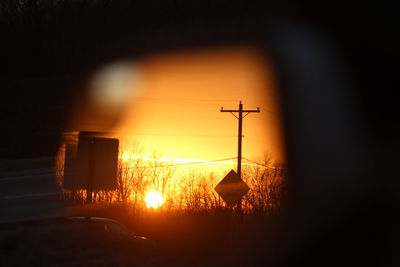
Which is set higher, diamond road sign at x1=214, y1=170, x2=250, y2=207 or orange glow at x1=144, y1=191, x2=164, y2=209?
diamond road sign at x1=214, y1=170, x2=250, y2=207

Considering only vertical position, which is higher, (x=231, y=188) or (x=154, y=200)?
(x=231, y=188)

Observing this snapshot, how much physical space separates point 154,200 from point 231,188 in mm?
15979

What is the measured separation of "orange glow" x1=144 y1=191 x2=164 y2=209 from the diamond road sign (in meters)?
13.8

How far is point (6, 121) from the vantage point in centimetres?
3806

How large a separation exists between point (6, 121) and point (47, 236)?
33461 millimetres

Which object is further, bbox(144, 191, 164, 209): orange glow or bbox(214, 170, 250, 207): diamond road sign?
bbox(144, 191, 164, 209): orange glow

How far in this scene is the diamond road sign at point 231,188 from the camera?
1925 cm

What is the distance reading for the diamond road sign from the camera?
19.2 metres

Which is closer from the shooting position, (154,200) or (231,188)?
(231,188)

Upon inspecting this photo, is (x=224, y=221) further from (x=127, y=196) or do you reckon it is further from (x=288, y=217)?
(x=127, y=196)

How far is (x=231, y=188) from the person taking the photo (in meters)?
19.4

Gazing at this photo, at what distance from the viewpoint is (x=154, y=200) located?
34750mm

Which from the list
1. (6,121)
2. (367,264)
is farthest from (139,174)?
(367,264)

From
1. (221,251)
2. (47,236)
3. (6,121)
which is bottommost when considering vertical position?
(221,251)
